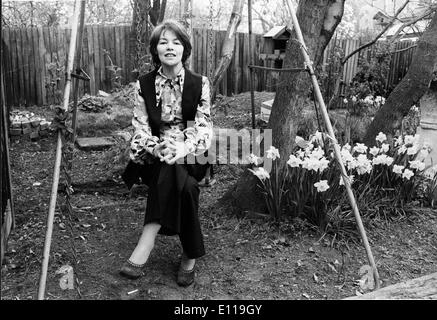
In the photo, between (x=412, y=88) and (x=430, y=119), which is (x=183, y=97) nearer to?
(x=412, y=88)

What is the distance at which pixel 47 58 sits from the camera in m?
8.68

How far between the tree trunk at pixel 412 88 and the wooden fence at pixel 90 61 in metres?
3.75

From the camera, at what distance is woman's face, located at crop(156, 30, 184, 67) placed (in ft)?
9.29

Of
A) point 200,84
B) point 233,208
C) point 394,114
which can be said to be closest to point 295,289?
point 233,208

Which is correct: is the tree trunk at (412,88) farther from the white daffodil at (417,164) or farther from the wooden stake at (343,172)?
the wooden stake at (343,172)

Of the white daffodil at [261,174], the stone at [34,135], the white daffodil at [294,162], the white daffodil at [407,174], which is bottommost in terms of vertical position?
the stone at [34,135]

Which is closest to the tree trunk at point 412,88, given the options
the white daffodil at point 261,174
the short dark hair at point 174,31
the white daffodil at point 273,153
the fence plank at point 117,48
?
the white daffodil at point 273,153

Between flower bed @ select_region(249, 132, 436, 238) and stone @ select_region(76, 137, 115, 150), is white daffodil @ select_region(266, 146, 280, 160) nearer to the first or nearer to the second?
flower bed @ select_region(249, 132, 436, 238)

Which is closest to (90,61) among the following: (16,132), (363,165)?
(16,132)

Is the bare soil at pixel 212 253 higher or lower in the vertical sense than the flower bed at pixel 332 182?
lower

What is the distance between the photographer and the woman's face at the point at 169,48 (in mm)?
2830

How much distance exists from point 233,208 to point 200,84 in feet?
3.54

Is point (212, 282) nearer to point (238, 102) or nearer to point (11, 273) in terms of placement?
point (11, 273)

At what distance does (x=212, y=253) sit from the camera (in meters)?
3.14
